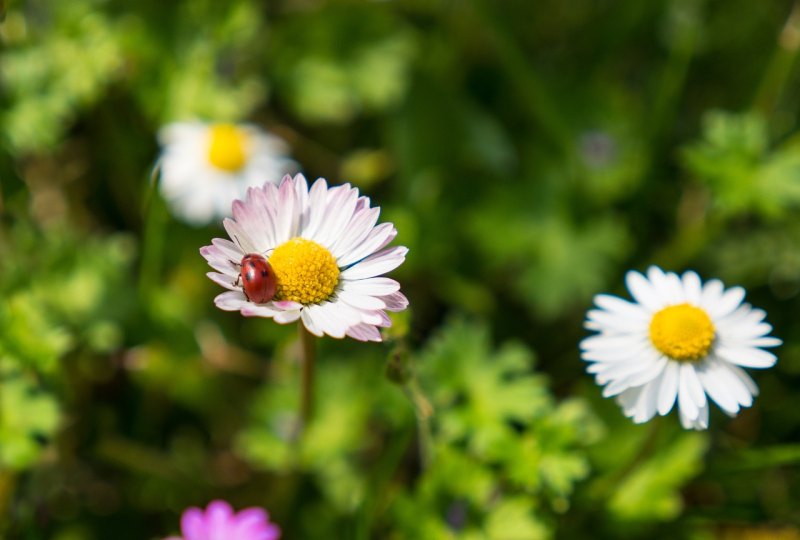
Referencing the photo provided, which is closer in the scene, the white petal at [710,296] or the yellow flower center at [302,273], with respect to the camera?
the yellow flower center at [302,273]

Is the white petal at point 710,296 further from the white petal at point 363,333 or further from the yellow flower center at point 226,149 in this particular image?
the yellow flower center at point 226,149

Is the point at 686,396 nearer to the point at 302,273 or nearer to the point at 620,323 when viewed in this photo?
the point at 620,323

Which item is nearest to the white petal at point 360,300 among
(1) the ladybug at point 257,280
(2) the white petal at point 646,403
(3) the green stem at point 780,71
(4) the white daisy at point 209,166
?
(1) the ladybug at point 257,280

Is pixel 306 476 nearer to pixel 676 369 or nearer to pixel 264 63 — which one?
pixel 676 369

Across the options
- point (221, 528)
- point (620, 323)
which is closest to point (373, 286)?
point (620, 323)

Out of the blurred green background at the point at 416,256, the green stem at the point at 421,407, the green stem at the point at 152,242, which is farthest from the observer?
the green stem at the point at 152,242

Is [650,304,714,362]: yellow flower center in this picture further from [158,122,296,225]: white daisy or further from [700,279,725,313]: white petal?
[158,122,296,225]: white daisy

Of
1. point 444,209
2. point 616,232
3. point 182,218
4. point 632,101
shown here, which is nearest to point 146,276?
point 182,218
